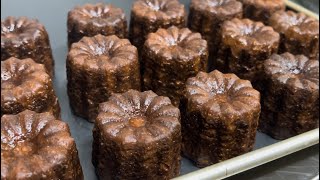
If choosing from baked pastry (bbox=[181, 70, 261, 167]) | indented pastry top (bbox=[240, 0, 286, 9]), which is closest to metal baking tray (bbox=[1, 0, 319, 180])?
baked pastry (bbox=[181, 70, 261, 167])

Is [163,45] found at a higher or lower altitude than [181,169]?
higher

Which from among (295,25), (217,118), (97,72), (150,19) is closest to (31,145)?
(97,72)

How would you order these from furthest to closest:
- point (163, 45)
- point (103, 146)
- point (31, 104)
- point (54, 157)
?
point (163, 45)
point (31, 104)
point (103, 146)
point (54, 157)

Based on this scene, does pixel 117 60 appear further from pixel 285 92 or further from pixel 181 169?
pixel 285 92

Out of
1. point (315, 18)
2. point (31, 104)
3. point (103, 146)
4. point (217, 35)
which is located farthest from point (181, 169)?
point (315, 18)

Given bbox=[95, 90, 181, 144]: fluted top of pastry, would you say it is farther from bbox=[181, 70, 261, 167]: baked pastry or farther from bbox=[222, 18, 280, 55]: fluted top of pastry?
bbox=[222, 18, 280, 55]: fluted top of pastry

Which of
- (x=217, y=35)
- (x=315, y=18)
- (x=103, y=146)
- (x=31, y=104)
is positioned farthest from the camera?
(x=315, y=18)

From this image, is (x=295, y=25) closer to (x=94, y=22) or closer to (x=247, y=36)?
Answer: (x=247, y=36)

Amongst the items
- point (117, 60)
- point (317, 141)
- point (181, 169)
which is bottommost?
point (181, 169)
